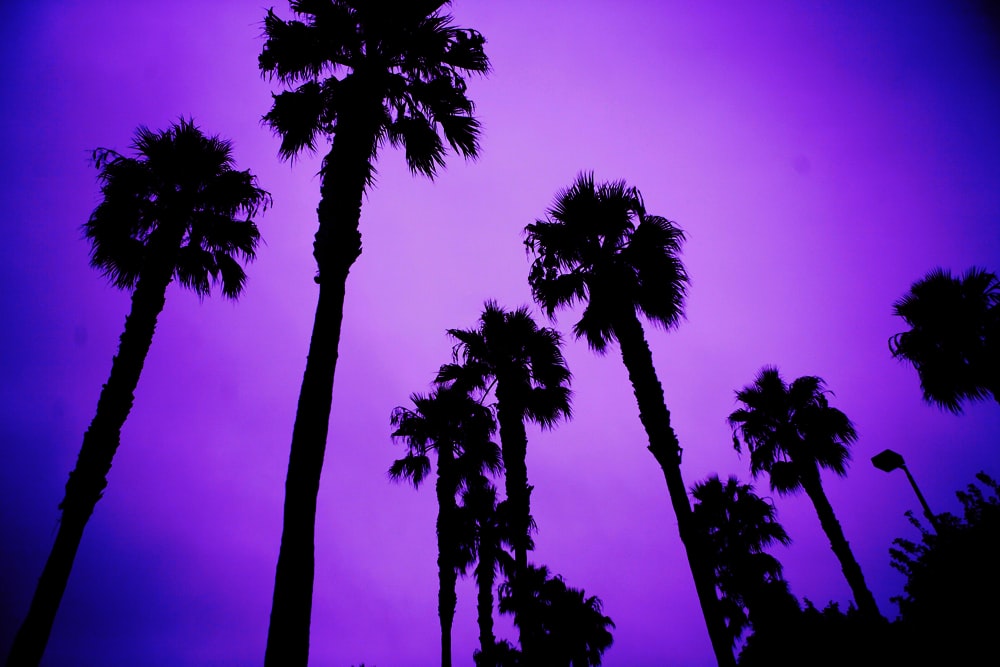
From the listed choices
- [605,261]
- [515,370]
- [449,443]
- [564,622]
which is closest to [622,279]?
[605,261]

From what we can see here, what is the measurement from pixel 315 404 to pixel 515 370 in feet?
33.2

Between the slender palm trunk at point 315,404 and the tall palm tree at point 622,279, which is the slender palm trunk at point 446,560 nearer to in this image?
the tall palm tree at point 622,279

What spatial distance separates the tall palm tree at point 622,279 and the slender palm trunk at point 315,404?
6.67 metres

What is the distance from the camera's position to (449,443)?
54.6 feet

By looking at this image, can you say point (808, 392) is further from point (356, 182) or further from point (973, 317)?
point (356, 182)

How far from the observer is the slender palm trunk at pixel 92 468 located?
688cm

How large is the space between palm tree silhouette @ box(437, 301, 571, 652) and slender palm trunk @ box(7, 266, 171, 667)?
8658 millimetres

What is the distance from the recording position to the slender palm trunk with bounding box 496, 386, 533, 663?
11.9 m

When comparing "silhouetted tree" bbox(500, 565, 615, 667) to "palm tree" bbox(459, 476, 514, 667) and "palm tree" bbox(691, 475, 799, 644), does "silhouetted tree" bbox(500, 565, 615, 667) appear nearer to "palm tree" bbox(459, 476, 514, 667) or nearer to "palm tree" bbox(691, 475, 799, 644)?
"palm tree" bbox(459, 476, 514, 667)

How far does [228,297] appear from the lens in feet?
41.4

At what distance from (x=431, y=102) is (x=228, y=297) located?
796 cm

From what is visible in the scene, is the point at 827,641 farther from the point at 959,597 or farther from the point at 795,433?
the point at 795,433

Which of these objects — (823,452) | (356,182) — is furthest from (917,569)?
(356,182)

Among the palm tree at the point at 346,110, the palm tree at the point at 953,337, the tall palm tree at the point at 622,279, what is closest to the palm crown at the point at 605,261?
the tall palm tree at the point at 622,279
